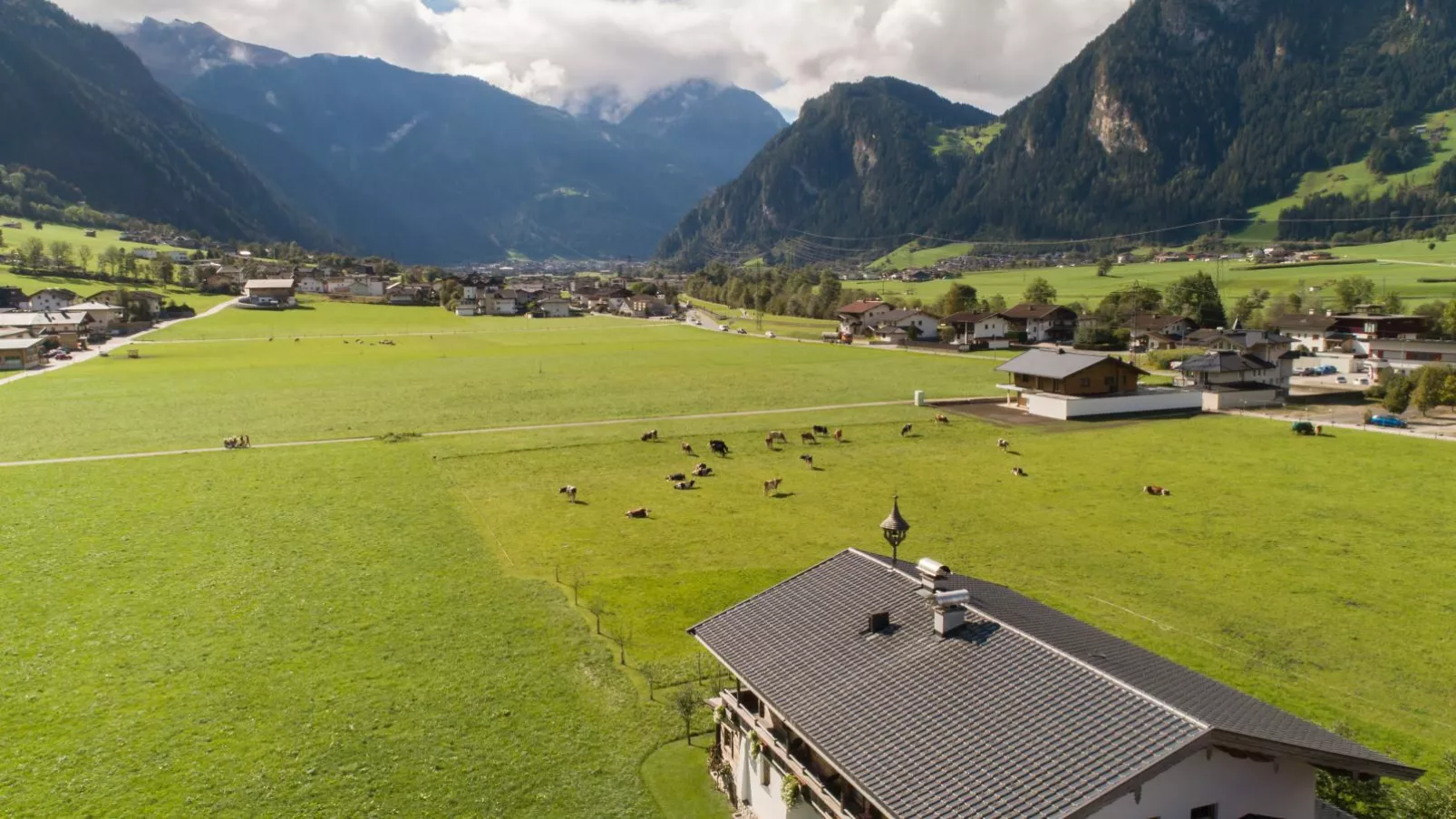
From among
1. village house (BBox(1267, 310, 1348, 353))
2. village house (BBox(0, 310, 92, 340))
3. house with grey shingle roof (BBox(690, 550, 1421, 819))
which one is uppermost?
village house (BBox(1267, 310, 1348, 353))

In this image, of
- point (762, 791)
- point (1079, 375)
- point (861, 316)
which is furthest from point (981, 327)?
point (762, 791)

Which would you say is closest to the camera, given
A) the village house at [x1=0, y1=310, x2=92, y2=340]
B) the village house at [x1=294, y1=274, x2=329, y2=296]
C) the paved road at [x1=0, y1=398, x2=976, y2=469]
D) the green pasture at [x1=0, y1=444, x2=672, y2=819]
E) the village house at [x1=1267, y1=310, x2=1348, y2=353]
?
the green pasture at [x1=0, y1=444, x2=672, y2=819]

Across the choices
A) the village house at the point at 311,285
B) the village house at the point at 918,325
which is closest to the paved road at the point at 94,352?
the village house at the point at 311,285

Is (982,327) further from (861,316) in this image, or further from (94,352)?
(94,352)

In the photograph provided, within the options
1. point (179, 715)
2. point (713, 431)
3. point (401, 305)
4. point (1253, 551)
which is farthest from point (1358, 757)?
point (401, 305)

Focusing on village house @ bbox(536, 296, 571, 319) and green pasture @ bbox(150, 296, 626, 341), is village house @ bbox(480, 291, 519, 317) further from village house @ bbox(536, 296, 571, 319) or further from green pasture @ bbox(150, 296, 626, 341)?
green pasture @ bbox(150, 296, 626, 341)

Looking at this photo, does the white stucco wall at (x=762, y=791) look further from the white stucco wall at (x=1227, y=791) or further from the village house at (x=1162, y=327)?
the village house at (x=1162, y=327)

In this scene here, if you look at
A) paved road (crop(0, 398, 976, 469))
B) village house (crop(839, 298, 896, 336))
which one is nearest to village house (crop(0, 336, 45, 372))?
paved road (crop(0, 398, 976, 469))

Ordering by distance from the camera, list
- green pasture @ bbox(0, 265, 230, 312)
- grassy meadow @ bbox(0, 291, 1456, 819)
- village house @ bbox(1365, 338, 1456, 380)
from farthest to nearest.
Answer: green pasture @ bbox(0, 265, 230, 312) < village house @ bbox(1365, 338, 1456, 380) < grassy meadow @ bbox(0, 291, 1456, 819)
